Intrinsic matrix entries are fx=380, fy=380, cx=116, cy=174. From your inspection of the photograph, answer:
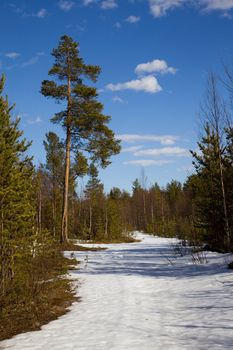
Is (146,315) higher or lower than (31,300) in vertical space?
lower

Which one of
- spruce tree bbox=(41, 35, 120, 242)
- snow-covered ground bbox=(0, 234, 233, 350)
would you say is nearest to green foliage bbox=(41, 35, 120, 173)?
spruce tree bbox=(41, 35, 120, 242)

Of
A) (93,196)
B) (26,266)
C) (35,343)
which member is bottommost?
(35,343)

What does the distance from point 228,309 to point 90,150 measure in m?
18.7

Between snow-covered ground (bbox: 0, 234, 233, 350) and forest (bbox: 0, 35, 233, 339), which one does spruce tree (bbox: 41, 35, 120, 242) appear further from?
snow-covered ground (bbox: 0, 234, 233, 350)

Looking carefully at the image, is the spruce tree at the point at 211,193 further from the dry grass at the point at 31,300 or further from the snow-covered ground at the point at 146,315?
the dry grass at the point at 31,300

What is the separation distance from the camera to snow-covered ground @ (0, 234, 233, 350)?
6.13 metres

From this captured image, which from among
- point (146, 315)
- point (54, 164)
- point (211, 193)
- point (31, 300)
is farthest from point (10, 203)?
point (54, 164)

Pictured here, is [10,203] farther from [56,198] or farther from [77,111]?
[56,198]

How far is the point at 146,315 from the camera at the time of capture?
794cm

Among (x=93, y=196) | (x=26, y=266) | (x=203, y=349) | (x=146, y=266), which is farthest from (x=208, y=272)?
(x=93, y=196)

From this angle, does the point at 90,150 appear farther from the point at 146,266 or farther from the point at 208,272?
the point at 208,272

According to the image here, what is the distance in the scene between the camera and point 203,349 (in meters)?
5.54

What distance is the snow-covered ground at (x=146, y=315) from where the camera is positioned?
20.1 feet

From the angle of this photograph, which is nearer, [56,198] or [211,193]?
[211,193]
